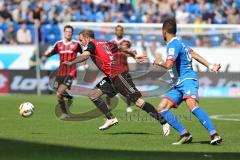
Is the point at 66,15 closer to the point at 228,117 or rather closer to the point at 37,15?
the point at 37,15

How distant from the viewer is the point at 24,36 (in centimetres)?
3112

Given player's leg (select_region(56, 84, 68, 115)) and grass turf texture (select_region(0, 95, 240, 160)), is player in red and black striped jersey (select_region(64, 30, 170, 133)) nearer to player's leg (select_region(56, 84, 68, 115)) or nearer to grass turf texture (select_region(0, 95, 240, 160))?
grass turf texture (select_region(0, 95, 240, 160))

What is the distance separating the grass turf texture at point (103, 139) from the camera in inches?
441

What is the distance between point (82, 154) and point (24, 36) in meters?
20.5

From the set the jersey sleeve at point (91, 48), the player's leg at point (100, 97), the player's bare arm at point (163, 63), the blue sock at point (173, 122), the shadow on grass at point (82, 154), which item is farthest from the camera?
the player's leg at point (100, 97)

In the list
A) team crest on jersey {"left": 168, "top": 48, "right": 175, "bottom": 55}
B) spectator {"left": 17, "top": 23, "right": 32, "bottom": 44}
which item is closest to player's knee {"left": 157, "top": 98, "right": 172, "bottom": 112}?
team crest on jersey {"left": 168, "top": 48, "right": 175, "bottom": 55}

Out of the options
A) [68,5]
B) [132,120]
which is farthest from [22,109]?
[68,5]

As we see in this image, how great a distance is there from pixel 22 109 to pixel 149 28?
1614 centimetres

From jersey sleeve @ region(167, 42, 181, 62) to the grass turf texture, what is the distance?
1.53 meters


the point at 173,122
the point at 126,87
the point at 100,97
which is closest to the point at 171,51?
the point at 173,122

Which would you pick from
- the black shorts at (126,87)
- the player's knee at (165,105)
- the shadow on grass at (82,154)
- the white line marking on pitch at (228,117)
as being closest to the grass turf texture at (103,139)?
the shadow on grass at (82,154)

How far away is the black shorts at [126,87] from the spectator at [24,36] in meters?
16.4

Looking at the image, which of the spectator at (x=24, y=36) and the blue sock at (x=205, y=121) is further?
the spectator at (x=24, y=36)

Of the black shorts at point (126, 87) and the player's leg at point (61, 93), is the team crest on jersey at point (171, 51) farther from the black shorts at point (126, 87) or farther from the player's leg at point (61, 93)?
Result: the player's leg at point (61, 93)
